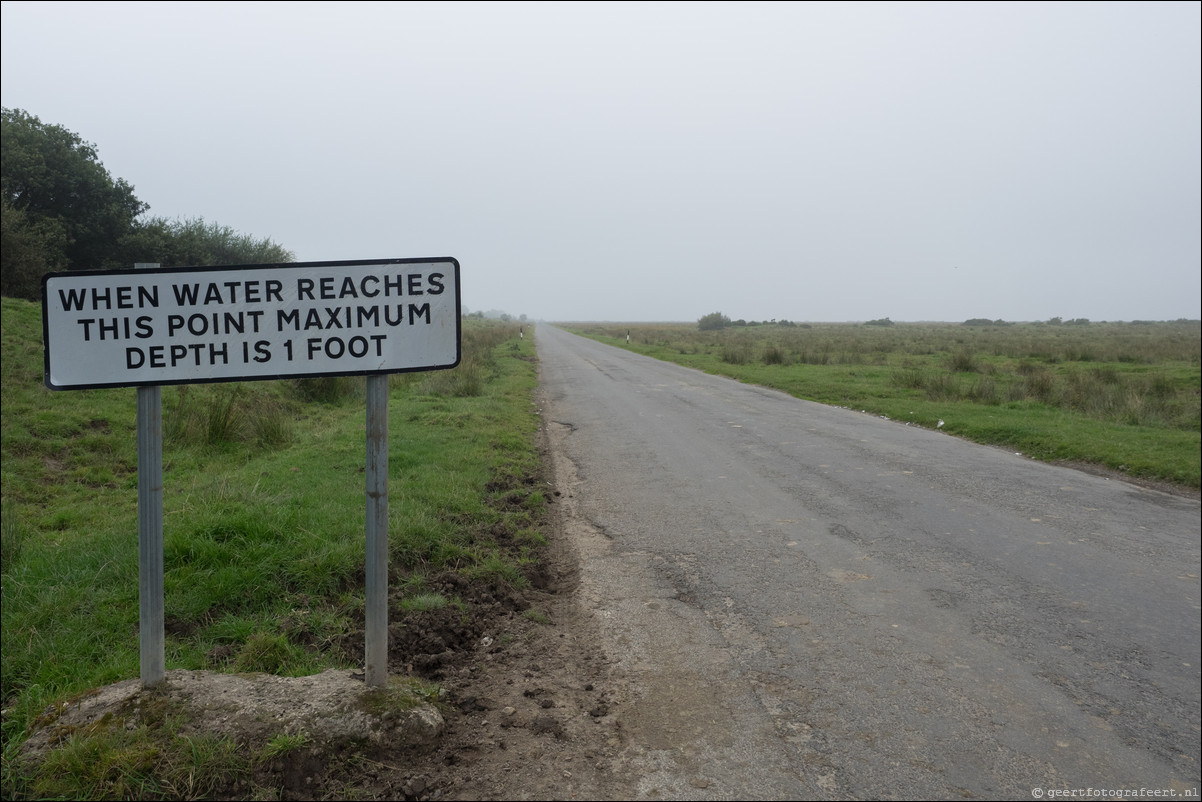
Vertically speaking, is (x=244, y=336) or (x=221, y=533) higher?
(x=244, y=336)

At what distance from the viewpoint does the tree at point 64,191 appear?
21.7 meters

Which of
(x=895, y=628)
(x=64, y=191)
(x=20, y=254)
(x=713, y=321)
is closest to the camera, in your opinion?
(x=895, y=628)

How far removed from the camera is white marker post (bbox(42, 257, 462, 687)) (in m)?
2.97

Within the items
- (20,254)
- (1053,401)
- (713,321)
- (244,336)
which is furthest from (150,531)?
(713,321)

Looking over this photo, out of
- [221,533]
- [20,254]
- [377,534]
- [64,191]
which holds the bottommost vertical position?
[221,533]

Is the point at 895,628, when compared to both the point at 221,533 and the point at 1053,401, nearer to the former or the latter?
the point at 221,533

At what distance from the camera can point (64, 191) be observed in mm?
23297

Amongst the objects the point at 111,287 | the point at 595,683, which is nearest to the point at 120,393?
the point at 111,287

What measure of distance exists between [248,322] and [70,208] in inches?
1044

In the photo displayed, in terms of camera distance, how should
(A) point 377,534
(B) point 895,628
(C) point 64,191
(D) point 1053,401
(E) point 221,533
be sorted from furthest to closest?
(C) point 64,191 → (D) point 1053,401 → (E) point 221,533 → (B) point 895,628 → (A) point 377,534

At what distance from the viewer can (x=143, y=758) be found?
275 centimetres

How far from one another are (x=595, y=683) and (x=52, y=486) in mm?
7826

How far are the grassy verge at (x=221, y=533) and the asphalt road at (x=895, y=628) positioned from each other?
126cm

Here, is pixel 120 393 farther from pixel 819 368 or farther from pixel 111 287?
pixel 819 368
